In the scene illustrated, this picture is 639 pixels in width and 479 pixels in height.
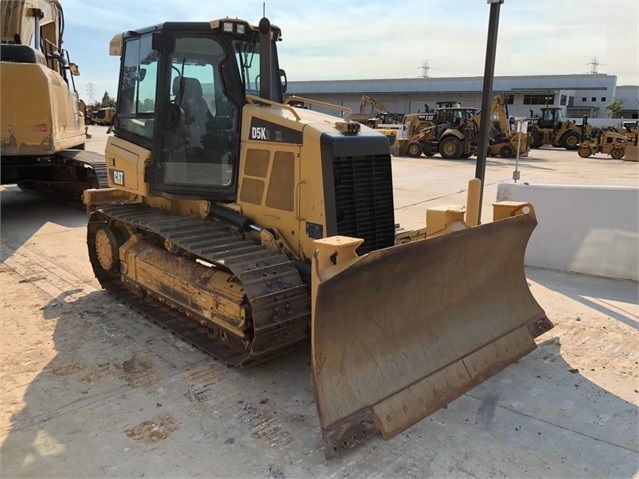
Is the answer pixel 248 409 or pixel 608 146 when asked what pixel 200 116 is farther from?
pixel 608 146

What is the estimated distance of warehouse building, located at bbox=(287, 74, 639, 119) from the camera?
61906 millimetres

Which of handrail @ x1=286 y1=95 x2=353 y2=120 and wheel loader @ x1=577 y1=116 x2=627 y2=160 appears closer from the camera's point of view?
handrail @ x1=286 y1=95 x2=353 y2=120

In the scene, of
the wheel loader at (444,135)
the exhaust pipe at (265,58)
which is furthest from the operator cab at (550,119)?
the exhaust pipe at (265,58)

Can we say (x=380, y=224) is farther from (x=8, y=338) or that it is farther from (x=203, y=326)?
(x=8, y=338)

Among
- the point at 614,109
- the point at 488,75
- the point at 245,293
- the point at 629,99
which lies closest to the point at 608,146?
the point at 488,75

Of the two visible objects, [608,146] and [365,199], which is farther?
[608,146]

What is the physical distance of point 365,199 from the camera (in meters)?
4.40

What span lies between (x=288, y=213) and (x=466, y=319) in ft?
5.46

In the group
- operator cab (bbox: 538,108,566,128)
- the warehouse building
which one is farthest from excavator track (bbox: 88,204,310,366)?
the warehouse building

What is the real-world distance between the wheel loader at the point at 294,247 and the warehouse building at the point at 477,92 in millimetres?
57298

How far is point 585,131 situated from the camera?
106 feet

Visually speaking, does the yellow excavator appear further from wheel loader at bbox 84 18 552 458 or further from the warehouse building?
the warehouse building

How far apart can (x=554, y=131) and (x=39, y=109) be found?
30527 millimetres

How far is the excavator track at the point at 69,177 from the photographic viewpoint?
10.1 metres
